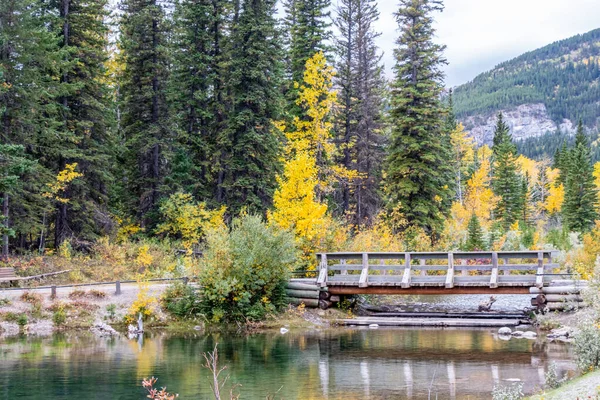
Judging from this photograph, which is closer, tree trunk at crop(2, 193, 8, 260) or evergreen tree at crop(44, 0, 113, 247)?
tree trunk at crop(2, 193, 8, 260)

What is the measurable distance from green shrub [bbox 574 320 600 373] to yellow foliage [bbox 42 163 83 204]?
26993mm

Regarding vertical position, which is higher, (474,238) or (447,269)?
(474,238)

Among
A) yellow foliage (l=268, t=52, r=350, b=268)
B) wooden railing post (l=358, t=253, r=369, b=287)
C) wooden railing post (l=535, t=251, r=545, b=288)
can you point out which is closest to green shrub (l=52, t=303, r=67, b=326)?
yellow foliage (l=268, t=52, r=350, b=268)

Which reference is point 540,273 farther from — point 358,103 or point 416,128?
point 358,103

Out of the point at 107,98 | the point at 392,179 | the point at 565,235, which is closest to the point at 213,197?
the point at 107,98

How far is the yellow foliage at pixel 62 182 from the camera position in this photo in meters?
32.9

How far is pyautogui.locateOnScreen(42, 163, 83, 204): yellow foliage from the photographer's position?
3288 centimetres

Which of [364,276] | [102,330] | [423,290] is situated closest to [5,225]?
[102,330]

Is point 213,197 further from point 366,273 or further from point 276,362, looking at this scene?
point 276,362

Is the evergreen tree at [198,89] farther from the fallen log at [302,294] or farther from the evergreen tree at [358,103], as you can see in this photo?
the fallen log at [302,294]

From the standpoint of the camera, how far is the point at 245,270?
25281 millimetres

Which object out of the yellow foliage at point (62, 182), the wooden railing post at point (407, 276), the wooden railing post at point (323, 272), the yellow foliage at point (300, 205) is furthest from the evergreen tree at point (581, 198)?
the yellow foliage at point (62, 182)

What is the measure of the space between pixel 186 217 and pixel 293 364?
19154mm

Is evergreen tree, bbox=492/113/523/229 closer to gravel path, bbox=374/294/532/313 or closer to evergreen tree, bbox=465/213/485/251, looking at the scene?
evergreen tree, bbox=465/213/485/251
